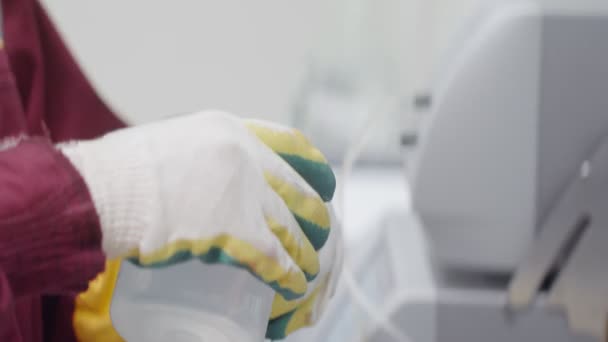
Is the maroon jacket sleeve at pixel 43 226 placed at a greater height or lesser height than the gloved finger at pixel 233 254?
greater

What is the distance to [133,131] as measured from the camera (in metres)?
0.46

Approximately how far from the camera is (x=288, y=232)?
0.46 m

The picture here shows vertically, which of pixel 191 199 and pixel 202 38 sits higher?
pixel 191 199

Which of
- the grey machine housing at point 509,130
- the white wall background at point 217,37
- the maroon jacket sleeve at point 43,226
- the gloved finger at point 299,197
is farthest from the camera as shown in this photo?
the white wall background at point 217,37

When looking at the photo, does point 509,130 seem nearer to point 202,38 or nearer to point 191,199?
point 191,199

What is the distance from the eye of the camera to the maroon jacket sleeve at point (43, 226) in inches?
14.9

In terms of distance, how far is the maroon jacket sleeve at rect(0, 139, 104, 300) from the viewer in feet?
1.24

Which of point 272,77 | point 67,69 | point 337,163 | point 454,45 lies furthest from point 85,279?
point 272,77

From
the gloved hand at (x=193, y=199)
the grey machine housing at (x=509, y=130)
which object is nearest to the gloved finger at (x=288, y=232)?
the gloved hand at (x=193, y=199)

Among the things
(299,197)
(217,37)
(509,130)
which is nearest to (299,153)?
(299,197)

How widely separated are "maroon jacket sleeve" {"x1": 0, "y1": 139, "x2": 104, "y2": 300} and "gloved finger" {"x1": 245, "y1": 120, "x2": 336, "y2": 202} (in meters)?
0.16

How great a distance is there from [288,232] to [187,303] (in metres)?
0.08

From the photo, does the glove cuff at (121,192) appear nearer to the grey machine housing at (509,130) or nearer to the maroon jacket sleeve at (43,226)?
the maroon jacket sleeve at (43,226)

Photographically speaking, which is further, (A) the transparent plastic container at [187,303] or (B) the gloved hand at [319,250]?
(B) the gloved hand at [319,250]
